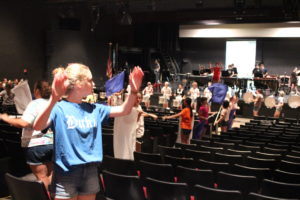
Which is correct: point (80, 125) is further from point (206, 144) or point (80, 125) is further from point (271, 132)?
point (271, 132)

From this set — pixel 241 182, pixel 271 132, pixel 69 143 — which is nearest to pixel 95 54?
pixel 271 132

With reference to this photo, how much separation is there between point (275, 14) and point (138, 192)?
56.7 ft

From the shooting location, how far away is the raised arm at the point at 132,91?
2752mm

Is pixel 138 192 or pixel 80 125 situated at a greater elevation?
pixel 80 125

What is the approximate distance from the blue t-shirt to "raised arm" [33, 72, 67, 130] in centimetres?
12

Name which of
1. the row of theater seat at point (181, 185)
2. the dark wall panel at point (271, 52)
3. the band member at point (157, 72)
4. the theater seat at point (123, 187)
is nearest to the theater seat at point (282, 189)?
the row of theater seat at point (181, 185)

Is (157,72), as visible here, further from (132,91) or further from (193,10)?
(132,91)

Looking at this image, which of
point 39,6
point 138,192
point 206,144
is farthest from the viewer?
point 39,6

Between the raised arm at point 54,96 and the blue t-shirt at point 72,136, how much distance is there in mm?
125

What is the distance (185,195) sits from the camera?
391cm

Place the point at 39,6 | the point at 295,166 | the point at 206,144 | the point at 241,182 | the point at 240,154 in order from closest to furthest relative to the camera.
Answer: the point at 241,182 < the point at 295,166 < the point at 240,154 < the point at 206,144 < the point at 39,6

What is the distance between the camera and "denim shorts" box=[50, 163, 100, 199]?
2.62 metres

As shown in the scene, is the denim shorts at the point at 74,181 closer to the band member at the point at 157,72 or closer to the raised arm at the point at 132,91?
the raised arm at the point at 132,91

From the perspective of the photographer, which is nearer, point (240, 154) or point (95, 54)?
point (240, 154)
